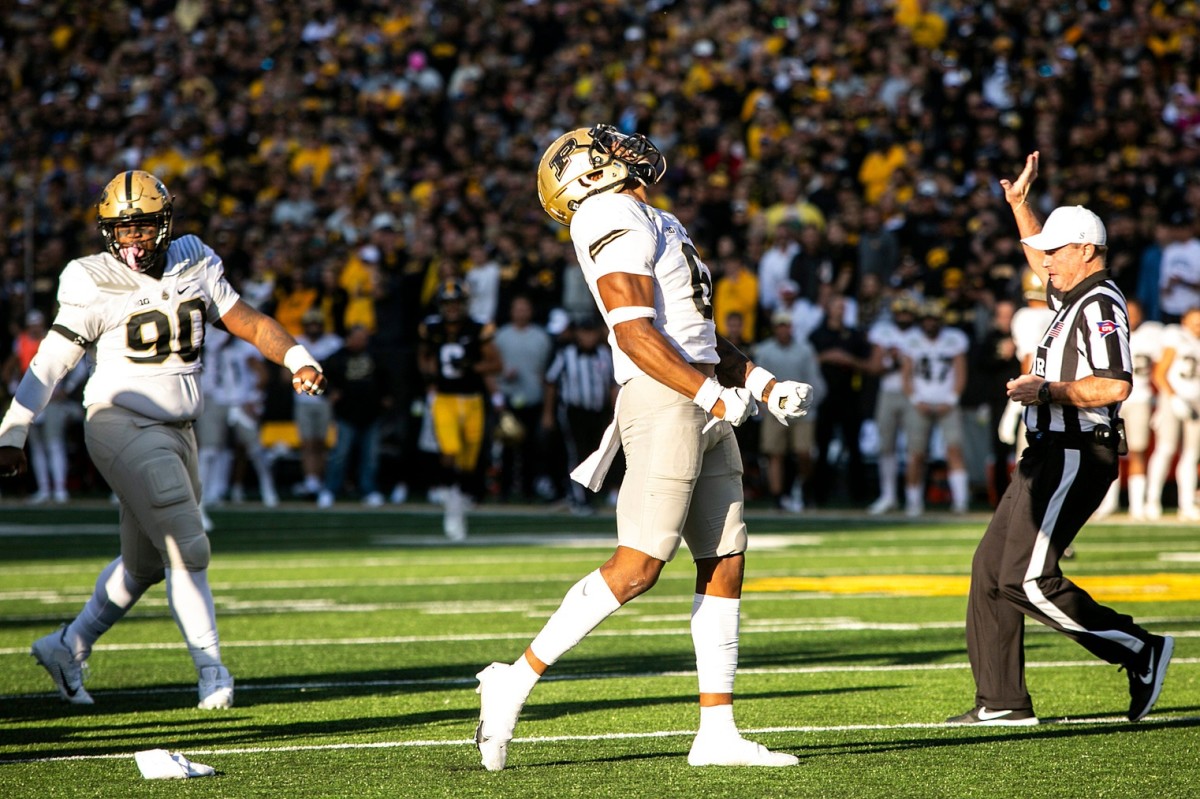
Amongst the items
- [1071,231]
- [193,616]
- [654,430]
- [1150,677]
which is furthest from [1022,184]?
[193,616]

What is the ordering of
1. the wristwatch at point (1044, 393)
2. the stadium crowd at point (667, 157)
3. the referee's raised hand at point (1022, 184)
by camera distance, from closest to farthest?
the wristwatch at point (1044, 393), the referee's raised hand at point (1022, 184), the stadium crowd at point (667, 157)

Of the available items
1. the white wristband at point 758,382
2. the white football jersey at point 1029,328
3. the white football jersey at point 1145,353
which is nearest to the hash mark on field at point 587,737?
the white wristband at point 758,382

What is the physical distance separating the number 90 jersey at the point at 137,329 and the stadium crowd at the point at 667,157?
9.56 m

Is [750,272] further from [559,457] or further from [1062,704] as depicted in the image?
[1062,704]

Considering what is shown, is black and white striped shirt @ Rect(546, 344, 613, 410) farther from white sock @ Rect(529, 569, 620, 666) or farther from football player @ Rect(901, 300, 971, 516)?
white sock @ Rect(529, 569, 620, 666)

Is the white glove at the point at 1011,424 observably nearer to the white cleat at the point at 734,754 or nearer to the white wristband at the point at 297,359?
the white wristband at the point at 297,359

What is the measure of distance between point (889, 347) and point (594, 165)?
42.5 ft

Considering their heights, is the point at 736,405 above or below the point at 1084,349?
below

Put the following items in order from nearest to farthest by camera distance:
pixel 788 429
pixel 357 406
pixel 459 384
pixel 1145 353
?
1. pixel 459 384
2. pixel 1145 353
3. pixel 788 429
4. pixel 357 406

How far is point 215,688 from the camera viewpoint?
6703 millimetres

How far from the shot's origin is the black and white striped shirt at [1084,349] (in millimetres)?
6004

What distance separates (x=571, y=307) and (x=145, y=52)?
36.7 feet

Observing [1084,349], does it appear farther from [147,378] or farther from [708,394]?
[147,378]

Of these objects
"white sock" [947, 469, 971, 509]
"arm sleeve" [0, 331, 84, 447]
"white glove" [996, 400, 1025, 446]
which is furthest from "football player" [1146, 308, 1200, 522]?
"arm sleeve" [0, 331, 84, 447]
